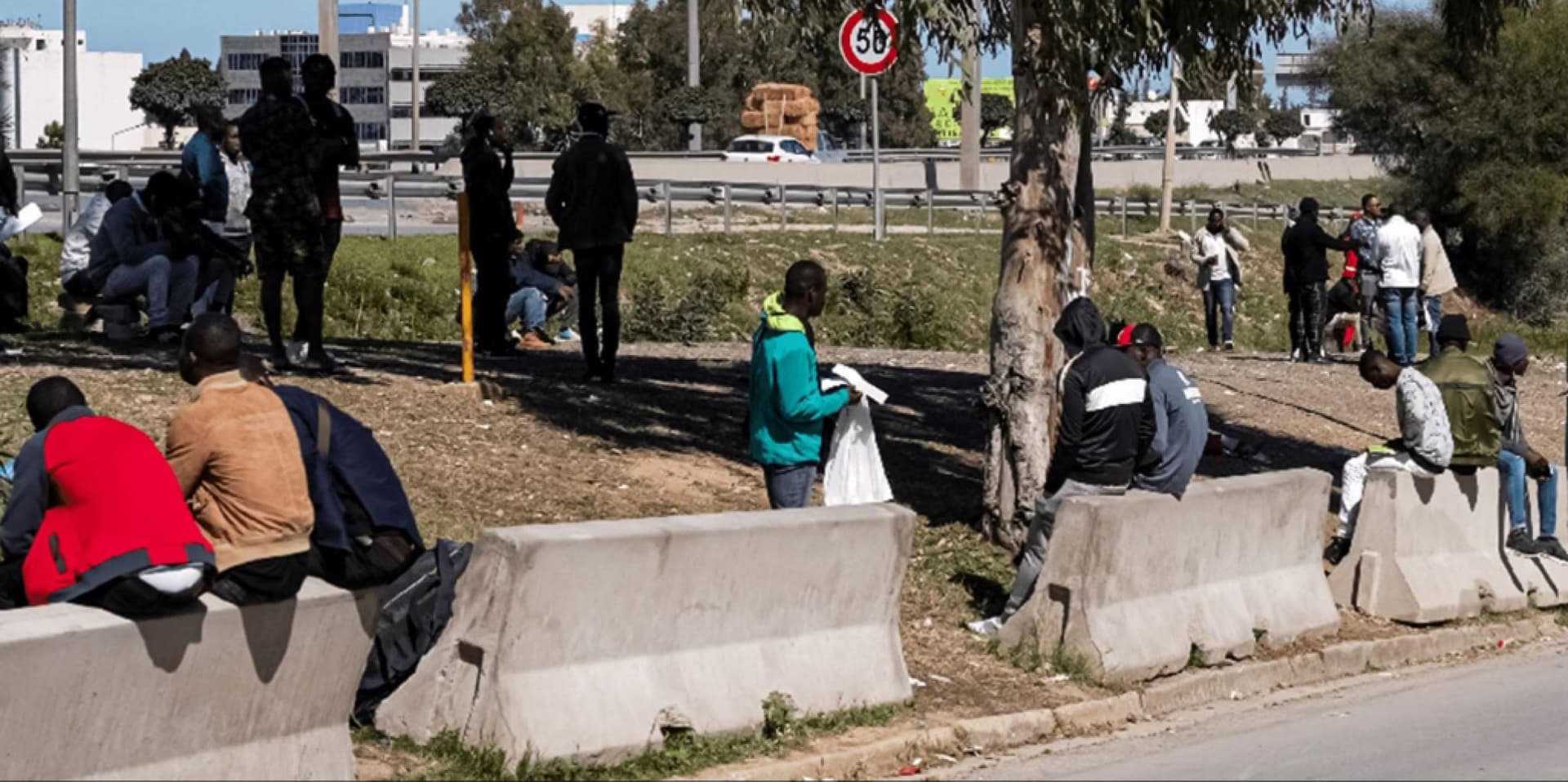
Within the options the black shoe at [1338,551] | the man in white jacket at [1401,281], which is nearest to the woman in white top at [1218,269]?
the man in white jacket at [1401,281]

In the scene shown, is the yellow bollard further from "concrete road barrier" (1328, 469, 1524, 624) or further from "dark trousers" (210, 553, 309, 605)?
"dark trousers" (210, 553, 309, 605)

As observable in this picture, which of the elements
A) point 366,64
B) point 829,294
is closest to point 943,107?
point 366,64

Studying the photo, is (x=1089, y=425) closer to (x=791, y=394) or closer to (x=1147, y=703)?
(x=1147, y=703)

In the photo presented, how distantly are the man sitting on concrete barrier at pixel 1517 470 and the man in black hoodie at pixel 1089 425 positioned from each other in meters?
4.15

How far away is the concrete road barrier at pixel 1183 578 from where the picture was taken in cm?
1050

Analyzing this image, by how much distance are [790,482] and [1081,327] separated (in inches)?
63.9

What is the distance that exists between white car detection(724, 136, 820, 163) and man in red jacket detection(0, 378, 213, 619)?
55173mm

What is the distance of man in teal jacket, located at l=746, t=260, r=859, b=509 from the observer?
10.1 meters

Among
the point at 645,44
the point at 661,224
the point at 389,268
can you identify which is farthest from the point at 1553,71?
the point at 645,44

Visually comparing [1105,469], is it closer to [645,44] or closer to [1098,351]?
[1098,351]

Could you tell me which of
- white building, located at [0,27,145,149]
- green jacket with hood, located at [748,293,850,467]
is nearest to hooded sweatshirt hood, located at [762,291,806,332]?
green jacket with hood, located at [748,293,850,467]

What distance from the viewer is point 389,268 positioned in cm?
2630

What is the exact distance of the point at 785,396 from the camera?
10.1 metres

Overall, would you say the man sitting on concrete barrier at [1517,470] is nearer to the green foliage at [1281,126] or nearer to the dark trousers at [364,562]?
the dark trousers at [364,562]
